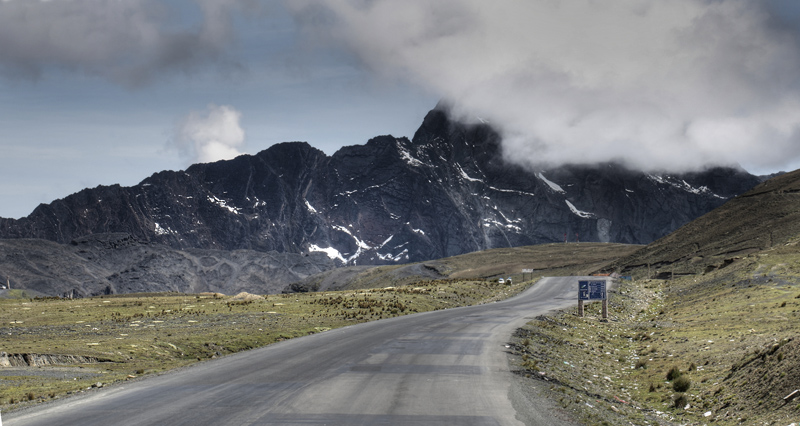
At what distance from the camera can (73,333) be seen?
127 feet

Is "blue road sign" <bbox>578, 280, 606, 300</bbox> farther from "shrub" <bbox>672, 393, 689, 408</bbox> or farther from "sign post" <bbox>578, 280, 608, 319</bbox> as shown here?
"shrub" <bbox>672, 393, 689, 408</bbox>

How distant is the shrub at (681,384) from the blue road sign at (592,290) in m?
24.2

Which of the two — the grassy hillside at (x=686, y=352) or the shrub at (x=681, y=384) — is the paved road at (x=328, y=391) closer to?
the grassy hillside at (x=686, y=352)

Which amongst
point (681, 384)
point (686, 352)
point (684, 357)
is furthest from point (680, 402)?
point (686, 352)

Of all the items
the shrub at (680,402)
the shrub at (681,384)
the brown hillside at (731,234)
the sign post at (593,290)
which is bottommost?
the shrub at (680,402)

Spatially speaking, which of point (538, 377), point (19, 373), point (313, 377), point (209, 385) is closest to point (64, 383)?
point (19, 373)

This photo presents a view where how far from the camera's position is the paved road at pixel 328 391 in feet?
49.2

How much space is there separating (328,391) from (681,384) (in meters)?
12.4

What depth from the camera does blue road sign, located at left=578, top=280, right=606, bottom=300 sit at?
45978mm

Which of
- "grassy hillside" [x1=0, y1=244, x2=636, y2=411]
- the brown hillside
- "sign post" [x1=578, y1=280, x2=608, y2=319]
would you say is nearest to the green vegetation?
"sign post" [x1=578, y1=280, x2=608, y2=319]

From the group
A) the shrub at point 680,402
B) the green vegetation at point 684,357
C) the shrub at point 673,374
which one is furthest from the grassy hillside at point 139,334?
the shrub at point 673,374

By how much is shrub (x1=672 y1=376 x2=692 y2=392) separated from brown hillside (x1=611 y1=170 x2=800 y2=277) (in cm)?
6233

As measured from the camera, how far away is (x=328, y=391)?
718 inches

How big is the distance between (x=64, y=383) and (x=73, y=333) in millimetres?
19324
